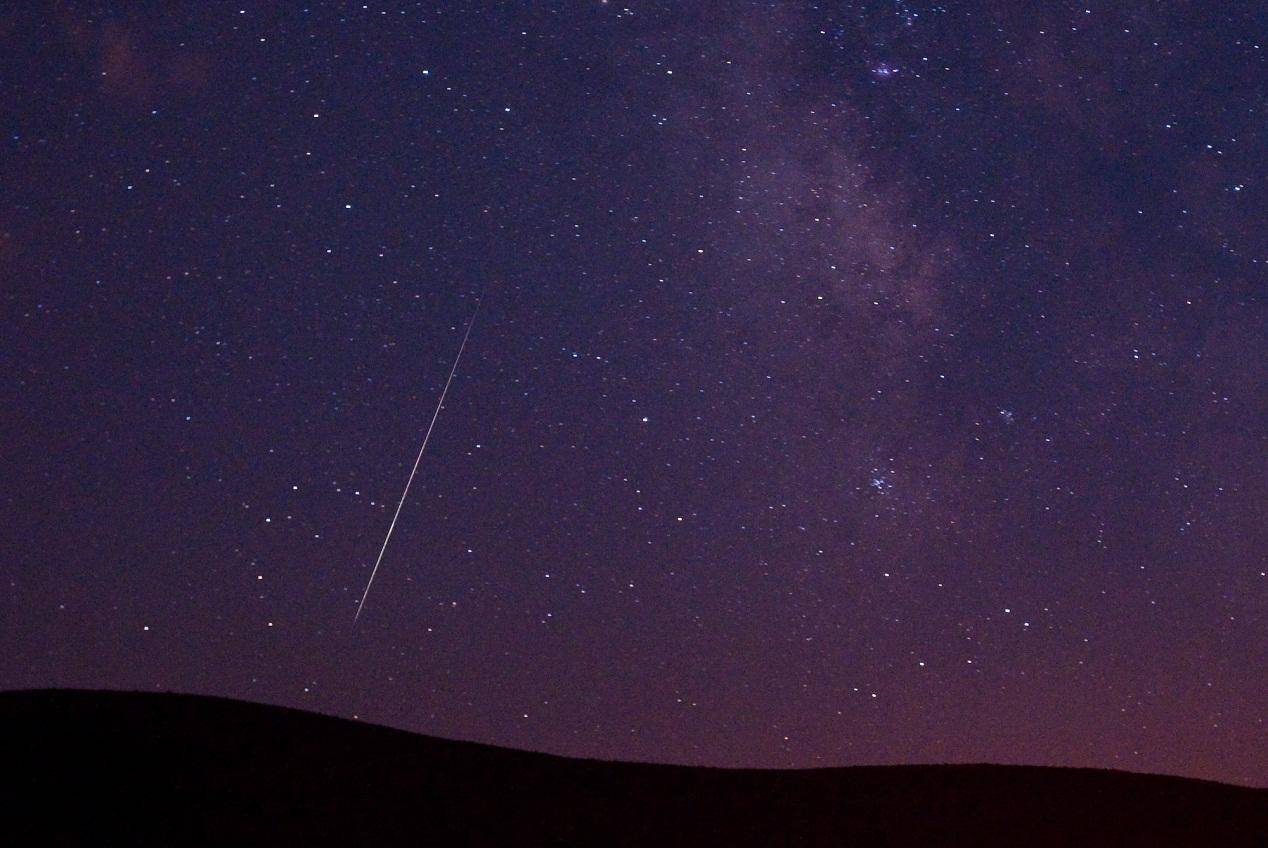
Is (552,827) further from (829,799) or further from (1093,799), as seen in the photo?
(1093,799)

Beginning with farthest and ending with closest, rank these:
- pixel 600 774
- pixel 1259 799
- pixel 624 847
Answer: pixel 600 774
pixel 1259 799
pixel 624 847

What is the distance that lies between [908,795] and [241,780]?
9481mm

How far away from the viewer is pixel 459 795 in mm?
15211

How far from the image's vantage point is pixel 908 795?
16328mm

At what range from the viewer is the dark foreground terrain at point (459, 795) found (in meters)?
13.5

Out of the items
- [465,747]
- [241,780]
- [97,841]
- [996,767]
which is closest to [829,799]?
[996,767]

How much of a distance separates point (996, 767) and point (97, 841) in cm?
1311

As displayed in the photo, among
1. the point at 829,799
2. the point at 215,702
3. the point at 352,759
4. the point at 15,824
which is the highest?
the point at 15,824

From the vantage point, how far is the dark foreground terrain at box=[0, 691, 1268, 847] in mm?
13531

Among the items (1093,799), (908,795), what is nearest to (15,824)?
(908,795)

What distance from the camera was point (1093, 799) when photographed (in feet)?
51.3

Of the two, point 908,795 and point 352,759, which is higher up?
point 908,795

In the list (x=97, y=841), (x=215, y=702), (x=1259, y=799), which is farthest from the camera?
(x=215, y=702)

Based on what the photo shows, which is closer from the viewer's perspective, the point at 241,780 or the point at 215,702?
the point at 241,780
